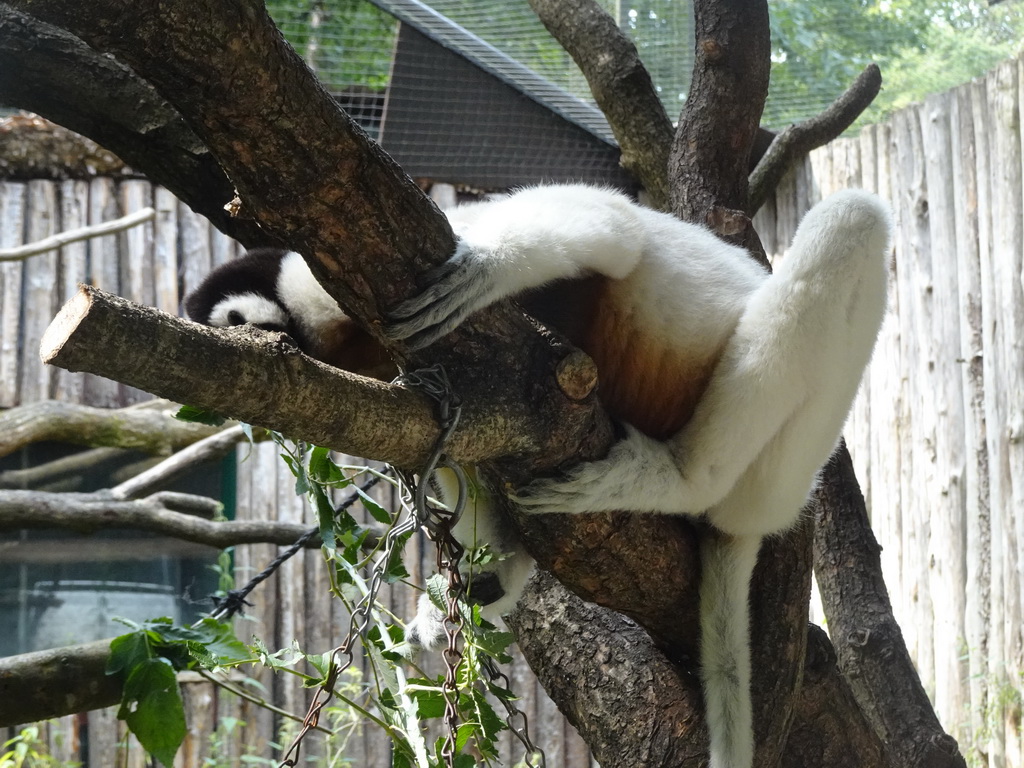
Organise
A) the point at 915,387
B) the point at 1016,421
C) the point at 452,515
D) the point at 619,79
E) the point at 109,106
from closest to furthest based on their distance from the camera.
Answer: the point at 452,515, the point at 109,106, the point at 619,79, the point at 1016,421, the point at 915,387

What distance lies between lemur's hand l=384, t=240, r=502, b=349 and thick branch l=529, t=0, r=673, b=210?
259 centimetres

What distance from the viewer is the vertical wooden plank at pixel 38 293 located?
7.06m

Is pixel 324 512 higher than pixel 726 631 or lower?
higher

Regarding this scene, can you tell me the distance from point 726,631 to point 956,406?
3.94 meters

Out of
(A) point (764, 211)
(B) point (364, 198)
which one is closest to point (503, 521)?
(B) point (364, 198)

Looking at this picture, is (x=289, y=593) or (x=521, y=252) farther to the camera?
(x=289, y=593)

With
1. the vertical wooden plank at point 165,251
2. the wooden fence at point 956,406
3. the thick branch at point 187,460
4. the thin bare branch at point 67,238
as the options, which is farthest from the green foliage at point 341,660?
the vertical wooden plank at point 165,251

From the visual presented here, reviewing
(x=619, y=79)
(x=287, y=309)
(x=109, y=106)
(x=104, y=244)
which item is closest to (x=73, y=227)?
(x=104, y=244)

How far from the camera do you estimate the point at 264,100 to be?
77.9 inches

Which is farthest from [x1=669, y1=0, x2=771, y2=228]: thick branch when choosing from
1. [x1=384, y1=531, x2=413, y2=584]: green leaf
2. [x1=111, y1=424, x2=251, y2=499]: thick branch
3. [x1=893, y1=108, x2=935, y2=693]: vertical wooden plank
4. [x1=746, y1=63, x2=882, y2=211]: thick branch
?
[x1=111, y1=424, x2=251, y2=499]: thick branch

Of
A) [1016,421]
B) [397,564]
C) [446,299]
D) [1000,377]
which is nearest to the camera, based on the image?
[446,299]

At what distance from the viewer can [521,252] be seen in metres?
2.49

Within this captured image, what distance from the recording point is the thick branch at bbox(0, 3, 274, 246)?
10.9 feet

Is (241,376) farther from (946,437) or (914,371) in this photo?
(914,371)
